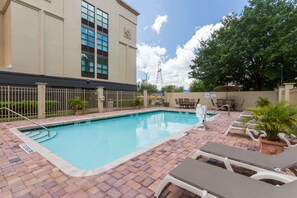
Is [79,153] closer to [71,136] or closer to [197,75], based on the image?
[71,136]

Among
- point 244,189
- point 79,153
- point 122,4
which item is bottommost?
point 79,153

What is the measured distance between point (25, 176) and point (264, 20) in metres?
17.3

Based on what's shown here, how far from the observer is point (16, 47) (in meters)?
12.9

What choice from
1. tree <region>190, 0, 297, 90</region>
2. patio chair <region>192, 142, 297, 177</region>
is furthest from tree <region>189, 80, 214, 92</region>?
patio chair <region>192, 142, 297, 177</region>

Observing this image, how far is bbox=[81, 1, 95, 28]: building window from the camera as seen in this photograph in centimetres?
1775

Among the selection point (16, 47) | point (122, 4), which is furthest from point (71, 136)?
point (122, 4)

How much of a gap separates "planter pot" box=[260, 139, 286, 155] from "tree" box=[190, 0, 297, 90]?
1116 cm

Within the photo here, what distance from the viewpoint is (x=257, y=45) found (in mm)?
13070

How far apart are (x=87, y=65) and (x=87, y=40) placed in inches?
116

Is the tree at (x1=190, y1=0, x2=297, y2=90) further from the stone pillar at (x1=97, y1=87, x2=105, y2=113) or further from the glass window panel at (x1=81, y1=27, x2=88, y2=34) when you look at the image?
the glass window panel at (x1=81, y1=27, x2=88, y2=34)

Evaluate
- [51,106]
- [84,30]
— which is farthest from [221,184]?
[84,30]

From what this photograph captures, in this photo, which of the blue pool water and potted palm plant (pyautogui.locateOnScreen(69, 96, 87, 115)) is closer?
the blue pool water

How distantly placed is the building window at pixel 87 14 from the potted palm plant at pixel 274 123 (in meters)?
19.5

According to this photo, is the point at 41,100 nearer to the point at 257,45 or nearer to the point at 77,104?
the point at 77,104
